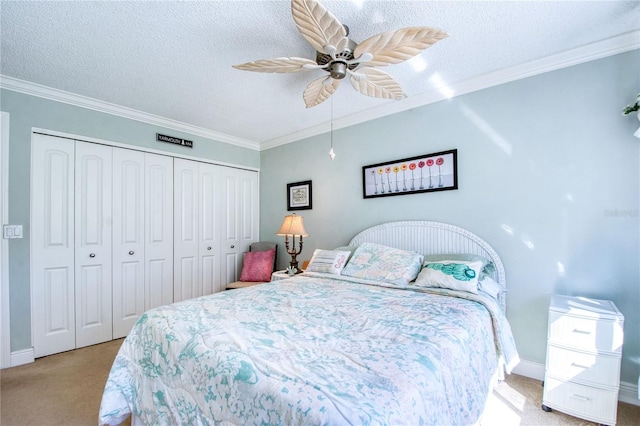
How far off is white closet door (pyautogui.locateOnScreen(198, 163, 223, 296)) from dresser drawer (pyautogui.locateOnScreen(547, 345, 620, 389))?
3.59 meters

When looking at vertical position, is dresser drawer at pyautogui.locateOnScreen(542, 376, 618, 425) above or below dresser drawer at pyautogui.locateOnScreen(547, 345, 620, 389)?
below

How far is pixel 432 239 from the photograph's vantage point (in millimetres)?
2744

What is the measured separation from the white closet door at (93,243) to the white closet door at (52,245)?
56mm

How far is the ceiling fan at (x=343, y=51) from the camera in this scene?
144cm

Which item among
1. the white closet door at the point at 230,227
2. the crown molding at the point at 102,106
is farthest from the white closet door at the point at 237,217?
the crown molding at the point at 102,106

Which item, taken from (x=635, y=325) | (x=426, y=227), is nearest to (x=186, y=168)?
(x=426, y=227)

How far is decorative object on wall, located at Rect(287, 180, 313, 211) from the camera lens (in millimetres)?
3873

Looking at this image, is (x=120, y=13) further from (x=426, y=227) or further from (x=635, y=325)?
(x=635, y=325)

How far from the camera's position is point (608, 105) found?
6.68ft

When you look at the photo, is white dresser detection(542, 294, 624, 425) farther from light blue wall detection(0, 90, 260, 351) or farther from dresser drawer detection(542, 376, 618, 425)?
light blue wall detection(0, 90, 260, 351)

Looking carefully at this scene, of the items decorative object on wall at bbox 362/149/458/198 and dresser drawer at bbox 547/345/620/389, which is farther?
decorative object on wall at bbox 362/149/458/198

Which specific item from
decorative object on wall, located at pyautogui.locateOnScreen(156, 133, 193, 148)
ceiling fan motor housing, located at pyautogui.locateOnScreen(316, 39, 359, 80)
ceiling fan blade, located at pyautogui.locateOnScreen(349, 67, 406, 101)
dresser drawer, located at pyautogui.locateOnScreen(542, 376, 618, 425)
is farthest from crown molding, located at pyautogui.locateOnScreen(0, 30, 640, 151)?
dresser drawer, located at pyautogui.locateOnScreen(542, 376, 618, 425)

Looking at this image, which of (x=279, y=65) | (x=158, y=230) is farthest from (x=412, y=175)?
(x=158, y=230)

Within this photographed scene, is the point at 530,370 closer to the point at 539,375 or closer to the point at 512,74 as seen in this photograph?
the point at 539,375
